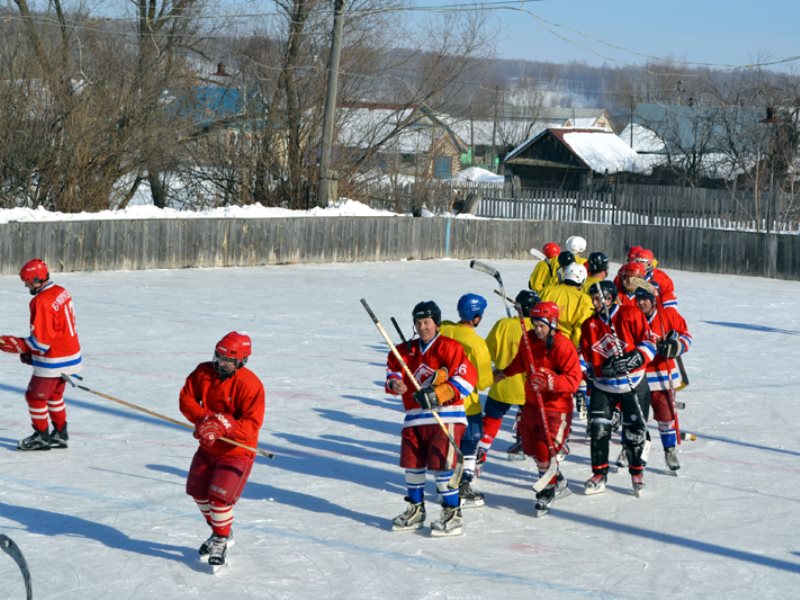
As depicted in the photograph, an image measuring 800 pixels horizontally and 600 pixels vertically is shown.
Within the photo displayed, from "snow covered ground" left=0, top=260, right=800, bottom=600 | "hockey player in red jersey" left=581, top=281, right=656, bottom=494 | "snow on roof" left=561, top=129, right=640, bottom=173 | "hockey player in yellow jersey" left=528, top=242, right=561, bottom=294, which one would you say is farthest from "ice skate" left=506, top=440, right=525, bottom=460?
"snow on roof" left=561, top=129, right=640, bottom=173

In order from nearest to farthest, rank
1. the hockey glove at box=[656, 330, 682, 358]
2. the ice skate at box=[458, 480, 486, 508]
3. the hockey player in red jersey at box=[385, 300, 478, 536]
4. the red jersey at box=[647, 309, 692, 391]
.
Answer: the hockey player in red jersey at box=[385, 300, 478, 536] → the ice skate at box=[458, 480, 486, 508] → the hockey glove at box=[656, 330, 682, 358] → the red jersey at box=[647, 309, 692, 391]

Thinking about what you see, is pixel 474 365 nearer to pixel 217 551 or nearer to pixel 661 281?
pixel 217 551

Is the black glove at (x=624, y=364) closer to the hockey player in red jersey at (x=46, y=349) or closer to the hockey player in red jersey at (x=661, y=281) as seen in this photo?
the hockey player in red jersey at (x=661, y=281)

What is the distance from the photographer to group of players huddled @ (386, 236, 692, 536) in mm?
7250

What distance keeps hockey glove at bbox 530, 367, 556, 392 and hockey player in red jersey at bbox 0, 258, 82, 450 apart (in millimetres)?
3759

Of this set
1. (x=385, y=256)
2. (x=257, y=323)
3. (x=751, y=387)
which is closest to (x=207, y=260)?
(x=385, y=256)

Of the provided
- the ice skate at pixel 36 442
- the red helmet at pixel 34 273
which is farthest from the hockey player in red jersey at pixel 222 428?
the ice skate at pixel 36 442

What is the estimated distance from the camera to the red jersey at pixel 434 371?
23.6ft

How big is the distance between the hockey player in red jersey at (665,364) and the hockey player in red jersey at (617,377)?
1.04ft

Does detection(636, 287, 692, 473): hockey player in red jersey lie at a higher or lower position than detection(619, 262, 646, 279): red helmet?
lower

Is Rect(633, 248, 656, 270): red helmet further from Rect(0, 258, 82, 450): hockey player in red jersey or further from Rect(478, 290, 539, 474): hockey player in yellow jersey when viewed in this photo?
Rect(0, 258, 82, 450): hockey player in red jersey

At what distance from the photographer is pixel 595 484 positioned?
8.56 m

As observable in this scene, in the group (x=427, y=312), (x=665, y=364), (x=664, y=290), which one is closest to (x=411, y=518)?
(x=427, y=312)

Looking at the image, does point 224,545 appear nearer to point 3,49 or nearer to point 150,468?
point 150,468
